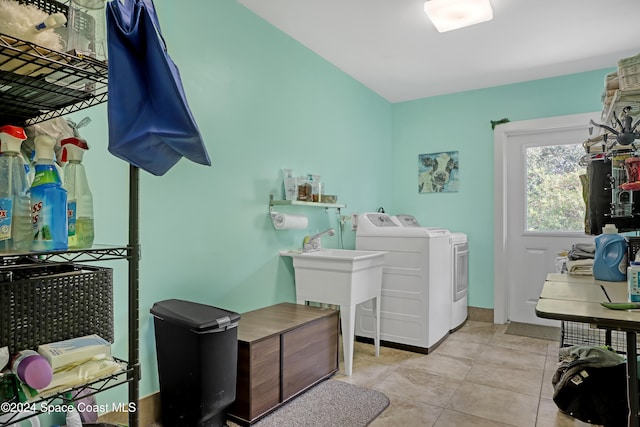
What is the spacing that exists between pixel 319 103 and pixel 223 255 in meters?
1.60

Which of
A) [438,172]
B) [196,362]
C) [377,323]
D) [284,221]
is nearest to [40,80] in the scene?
[196,362]

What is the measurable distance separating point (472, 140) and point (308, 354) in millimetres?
2926

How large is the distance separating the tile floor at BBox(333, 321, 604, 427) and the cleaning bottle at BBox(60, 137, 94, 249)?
1690 mm

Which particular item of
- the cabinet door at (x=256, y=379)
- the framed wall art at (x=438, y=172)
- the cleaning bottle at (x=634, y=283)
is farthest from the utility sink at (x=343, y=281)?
the framed wall art at (x=438, y=172)

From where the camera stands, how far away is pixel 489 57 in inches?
130

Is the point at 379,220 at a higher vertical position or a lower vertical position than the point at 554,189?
lower

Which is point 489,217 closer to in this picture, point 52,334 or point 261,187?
point 261,187

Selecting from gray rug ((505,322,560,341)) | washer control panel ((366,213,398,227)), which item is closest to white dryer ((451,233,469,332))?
gray rug ((505,322,560,341))

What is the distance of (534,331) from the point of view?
3.67 m

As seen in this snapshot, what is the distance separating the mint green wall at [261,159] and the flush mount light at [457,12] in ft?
3.45

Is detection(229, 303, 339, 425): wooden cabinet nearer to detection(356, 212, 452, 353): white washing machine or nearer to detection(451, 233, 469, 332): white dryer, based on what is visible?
detection(356, 212, 452, 353): white washing machine

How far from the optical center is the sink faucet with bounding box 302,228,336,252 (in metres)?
2.98

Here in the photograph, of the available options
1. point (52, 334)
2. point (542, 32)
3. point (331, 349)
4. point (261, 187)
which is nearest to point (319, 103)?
point (261, 187)

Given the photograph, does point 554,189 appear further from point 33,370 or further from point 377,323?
point 33,370
